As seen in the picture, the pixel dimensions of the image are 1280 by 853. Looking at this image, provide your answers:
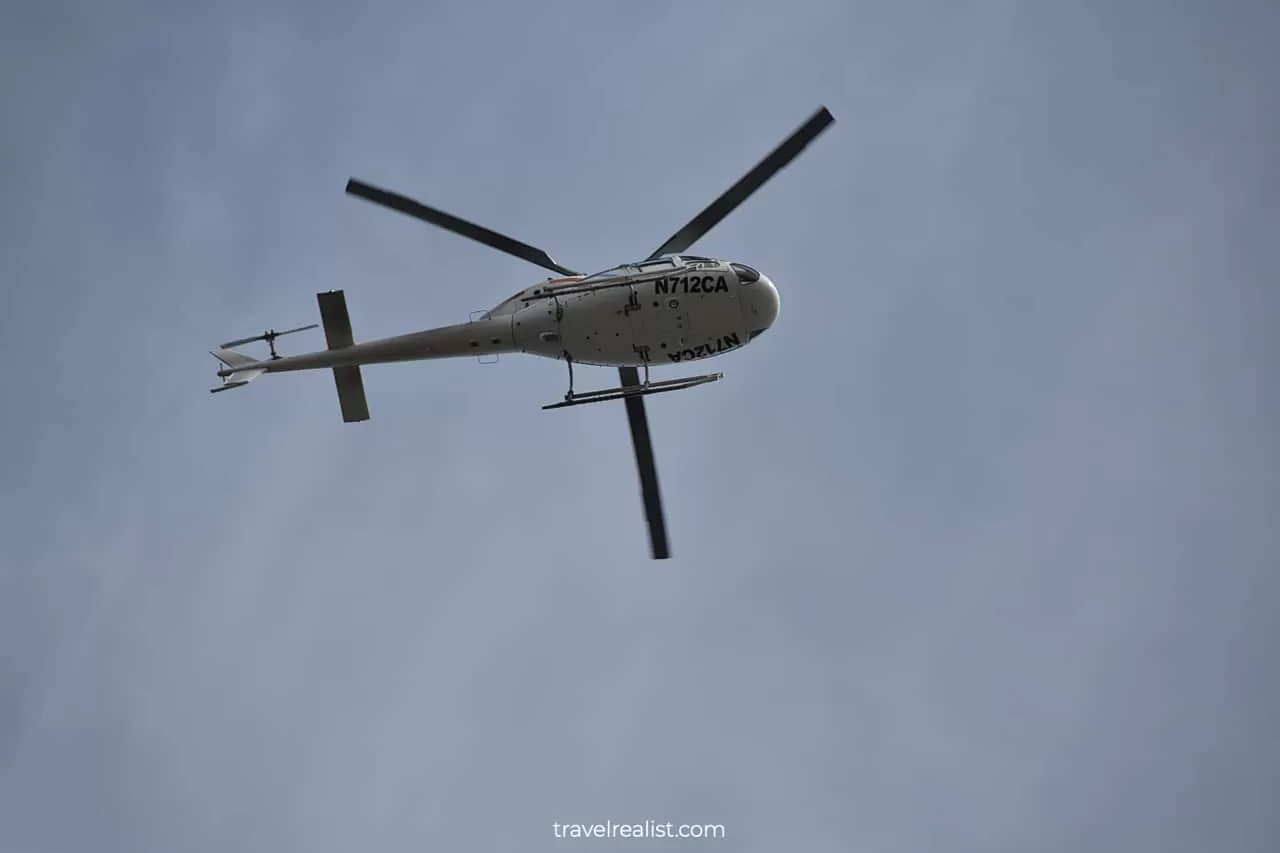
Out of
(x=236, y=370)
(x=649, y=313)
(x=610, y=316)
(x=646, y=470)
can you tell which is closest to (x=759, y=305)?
(x=649, y=313)

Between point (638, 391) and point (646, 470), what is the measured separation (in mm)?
3057

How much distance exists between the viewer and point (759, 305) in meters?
20.4

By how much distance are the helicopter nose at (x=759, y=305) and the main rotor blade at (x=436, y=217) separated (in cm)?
369

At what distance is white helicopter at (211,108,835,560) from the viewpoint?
20141 mm

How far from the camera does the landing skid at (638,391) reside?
20.1m

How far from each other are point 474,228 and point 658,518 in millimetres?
6445

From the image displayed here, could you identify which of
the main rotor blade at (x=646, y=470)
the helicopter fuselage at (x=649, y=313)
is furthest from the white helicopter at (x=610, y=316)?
the main rotor blade at (x=646, y=470)

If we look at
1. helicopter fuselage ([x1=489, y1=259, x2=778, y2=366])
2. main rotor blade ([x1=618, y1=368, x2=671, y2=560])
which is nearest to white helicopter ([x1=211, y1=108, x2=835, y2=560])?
helicopter fuselage ([x1=489, y1=259, x2=778, y2=366])

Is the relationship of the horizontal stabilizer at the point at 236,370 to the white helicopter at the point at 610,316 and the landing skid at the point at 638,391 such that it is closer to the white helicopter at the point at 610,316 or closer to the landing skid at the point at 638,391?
the white helicopter at the point at 610,316

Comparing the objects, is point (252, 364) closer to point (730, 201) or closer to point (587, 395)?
point (587, 395)

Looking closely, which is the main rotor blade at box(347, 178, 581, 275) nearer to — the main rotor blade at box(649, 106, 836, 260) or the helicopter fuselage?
the helicopter fuselage

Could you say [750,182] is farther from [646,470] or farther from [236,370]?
[236,370]

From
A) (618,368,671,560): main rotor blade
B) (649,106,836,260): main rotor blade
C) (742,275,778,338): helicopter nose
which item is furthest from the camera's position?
(618,368,671,560): main rotor blade

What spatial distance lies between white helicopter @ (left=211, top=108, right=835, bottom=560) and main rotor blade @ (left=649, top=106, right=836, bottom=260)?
17 millimetres
